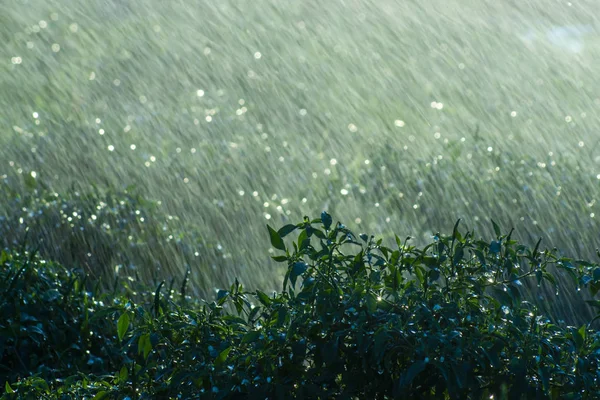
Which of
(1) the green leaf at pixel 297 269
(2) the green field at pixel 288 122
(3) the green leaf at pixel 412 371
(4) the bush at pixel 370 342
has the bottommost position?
(3) the green leaf at pixel 412 371

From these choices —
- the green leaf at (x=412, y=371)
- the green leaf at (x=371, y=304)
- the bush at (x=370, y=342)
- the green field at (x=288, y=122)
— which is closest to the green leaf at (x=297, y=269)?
the bush at (x=370, y=342)

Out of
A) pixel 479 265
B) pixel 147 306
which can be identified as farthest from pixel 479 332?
pixel 147 306

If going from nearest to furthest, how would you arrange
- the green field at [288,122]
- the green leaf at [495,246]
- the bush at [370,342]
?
the bush at [370,342] → the green leaf at [495,246] → the green field at [288,122]

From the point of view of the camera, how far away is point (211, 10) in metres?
7.87

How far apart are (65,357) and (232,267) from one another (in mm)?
1454

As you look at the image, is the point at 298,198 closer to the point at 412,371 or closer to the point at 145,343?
the point at 145,343

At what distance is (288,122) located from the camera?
625cm

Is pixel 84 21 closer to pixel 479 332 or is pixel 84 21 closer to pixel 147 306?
pixel 147 306

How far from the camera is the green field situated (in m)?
4.61

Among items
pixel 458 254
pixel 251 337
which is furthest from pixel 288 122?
pixel 251 337

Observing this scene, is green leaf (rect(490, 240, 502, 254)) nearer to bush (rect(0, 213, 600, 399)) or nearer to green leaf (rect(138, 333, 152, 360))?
bush (rect(0, 213, 600, 399))

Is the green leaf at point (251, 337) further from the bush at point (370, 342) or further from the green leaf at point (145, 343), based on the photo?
the green leaf at point (145, 343)

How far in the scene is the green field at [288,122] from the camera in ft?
15.1

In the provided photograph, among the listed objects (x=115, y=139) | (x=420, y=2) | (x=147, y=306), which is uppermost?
(x=420, y=2)
